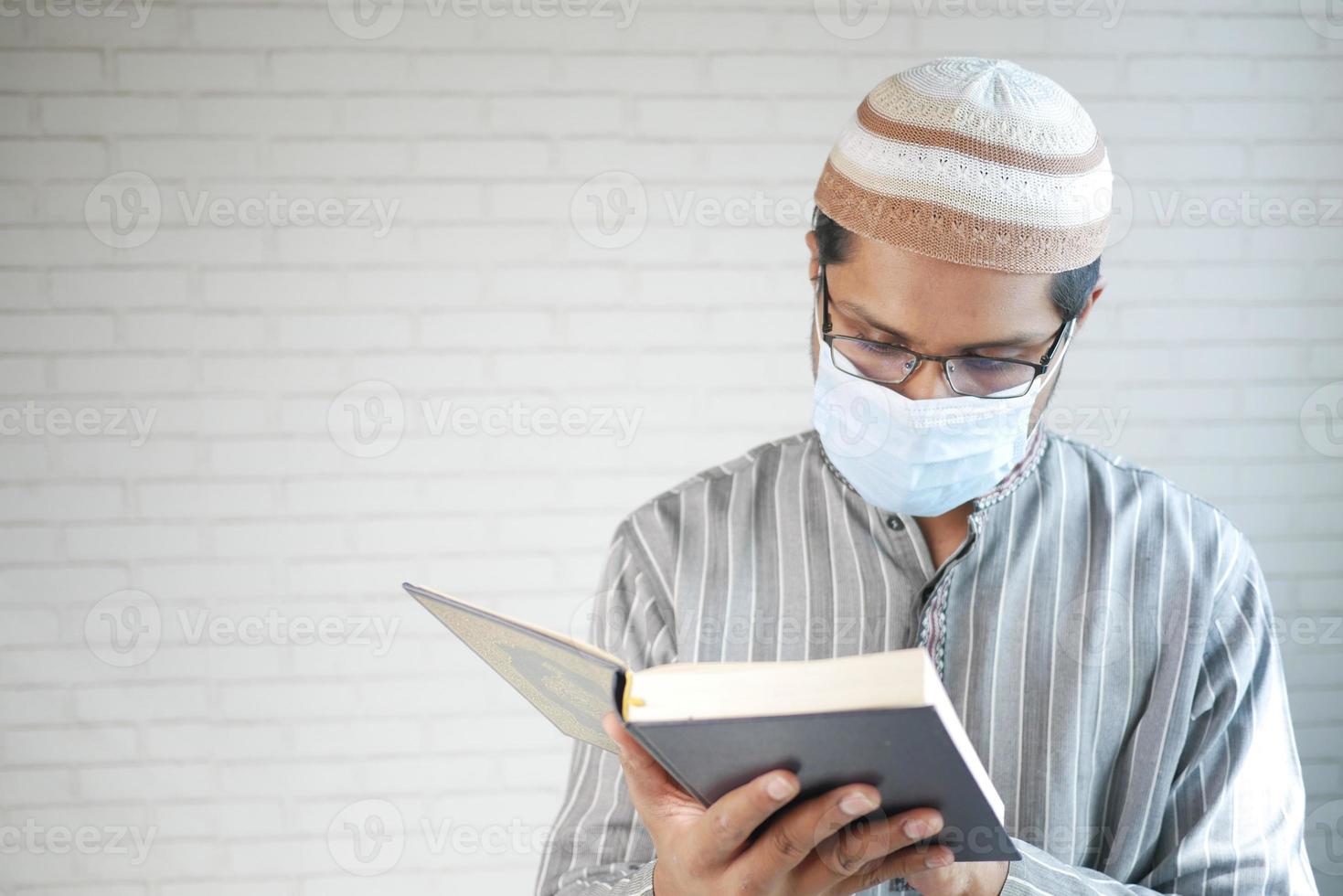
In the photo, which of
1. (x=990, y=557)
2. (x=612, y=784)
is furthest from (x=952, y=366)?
(x=612, y=784)

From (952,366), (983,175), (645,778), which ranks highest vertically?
(983,175)

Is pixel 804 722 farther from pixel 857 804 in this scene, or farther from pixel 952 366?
pixel 952 366

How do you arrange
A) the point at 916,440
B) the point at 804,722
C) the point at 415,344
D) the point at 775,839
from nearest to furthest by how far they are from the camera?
the point at 804,722, the point at 775,839, the point at 916,440, the point at 415,344

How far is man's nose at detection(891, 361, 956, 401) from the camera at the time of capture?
4.04 feet

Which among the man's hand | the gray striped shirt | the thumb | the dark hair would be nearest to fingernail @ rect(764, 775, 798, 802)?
the man's hand

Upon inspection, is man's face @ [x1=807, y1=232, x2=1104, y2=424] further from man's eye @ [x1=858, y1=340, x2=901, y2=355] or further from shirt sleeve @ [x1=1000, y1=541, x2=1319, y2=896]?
shirt sleeve @ [x1=1000, y1=541, x2=1319, y2=896]

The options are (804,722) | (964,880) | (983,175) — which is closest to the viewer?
(804,722)

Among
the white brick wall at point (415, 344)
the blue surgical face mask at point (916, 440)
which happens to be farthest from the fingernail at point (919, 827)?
the white brick wall at point (415, 344)

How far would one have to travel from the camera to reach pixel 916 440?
49.9 inches

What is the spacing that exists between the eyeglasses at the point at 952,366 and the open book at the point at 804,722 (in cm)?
49

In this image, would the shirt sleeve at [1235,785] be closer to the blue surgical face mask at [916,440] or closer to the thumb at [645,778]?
the blue surgical face mask at [916,440]

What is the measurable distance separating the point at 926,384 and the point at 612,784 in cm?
58

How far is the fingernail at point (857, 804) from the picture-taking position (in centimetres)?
83

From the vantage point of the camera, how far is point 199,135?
288 centimetres
